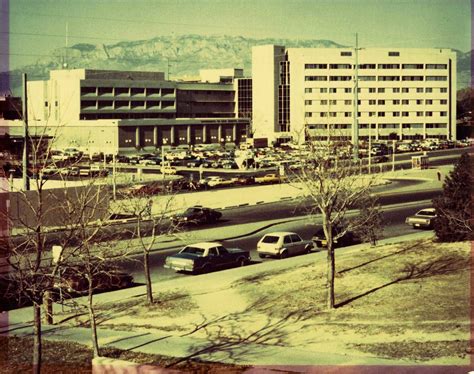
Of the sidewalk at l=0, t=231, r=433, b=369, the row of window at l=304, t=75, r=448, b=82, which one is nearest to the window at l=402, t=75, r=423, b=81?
the row of window at l=304, t=75, r=448, b=82

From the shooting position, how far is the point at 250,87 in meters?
152

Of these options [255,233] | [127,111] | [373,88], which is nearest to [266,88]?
[373,88]

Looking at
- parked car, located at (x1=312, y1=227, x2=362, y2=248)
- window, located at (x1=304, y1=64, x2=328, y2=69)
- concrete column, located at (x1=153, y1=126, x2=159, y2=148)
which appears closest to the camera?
parked car, located at (x1=312, y1=227, x2=362, y2=248)

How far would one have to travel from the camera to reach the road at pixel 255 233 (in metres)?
31.0

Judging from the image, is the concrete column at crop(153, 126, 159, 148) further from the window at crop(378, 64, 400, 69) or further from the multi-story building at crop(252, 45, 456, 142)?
the window at crop(378, 64, 400, 69)

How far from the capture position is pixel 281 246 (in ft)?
112

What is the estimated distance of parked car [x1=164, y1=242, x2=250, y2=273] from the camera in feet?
99.5

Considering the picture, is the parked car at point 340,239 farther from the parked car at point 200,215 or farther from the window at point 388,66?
the window at point 388,66

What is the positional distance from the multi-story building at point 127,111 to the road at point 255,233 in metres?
62.1

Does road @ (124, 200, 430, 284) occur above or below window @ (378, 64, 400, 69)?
below

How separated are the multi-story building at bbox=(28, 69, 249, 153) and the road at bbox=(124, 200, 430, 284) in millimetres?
62125

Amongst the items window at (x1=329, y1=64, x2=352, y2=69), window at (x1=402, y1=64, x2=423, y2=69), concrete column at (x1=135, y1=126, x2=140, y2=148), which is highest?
window at (x1=402, y1=64, x2=423, y2=69)

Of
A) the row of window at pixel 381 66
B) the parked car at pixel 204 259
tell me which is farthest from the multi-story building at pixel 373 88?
the parked car at pixel 204 259

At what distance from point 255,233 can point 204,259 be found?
11.4m
